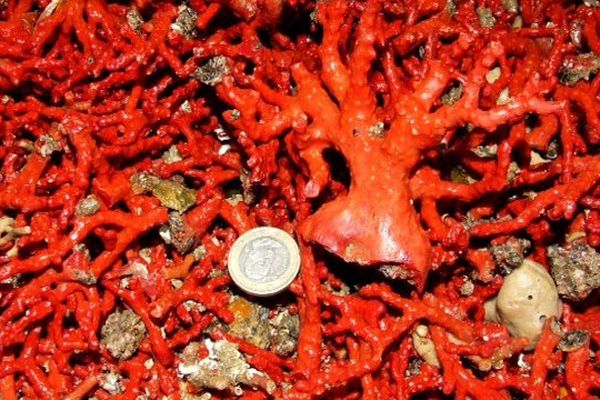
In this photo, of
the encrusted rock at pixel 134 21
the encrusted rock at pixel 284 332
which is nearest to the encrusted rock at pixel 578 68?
the encrusted rock at pixel 284 332

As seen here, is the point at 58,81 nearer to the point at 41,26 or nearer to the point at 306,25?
the point at 41,26

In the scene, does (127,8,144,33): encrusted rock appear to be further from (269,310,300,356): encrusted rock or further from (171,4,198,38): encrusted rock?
(269,310,300,356): encrusted rock

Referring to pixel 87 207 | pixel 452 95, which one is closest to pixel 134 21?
pixel 87 207

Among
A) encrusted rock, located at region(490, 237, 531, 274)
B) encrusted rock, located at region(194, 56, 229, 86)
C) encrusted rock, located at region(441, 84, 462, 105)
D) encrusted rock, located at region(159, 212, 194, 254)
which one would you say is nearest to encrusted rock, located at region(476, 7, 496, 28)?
encrusted rock, located at region(441, 84, 462, 105)

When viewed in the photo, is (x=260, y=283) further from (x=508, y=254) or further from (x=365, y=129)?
(x=508, y=254)

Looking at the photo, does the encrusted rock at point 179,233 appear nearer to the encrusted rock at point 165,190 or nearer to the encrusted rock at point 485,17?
the encrusted rock at point 165,190

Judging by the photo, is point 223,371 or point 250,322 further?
A: point 250,322
